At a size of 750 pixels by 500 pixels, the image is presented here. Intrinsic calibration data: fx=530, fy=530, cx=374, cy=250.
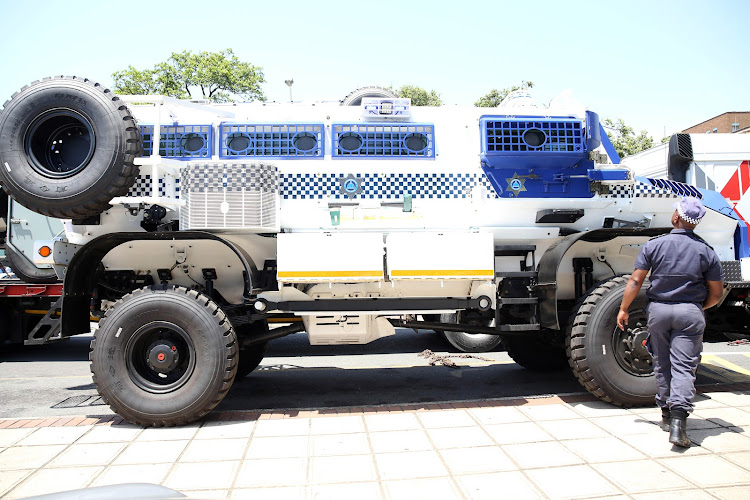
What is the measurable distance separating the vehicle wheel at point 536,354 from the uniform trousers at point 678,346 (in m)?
2.10

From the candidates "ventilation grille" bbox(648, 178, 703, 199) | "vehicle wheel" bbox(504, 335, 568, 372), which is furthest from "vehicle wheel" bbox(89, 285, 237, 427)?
"ventilation grille" bbox(648, 178, 703, 199)

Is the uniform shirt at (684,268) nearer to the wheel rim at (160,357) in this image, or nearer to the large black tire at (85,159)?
the wheel rim at (160,357)

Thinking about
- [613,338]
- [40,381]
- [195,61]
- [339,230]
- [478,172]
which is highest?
[195,61]

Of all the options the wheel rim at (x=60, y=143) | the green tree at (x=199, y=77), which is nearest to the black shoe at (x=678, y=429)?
the wheel rim at (x=60, y=143)

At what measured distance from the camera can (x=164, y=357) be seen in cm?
450

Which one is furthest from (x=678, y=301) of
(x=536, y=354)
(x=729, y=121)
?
(x=729, y=121)

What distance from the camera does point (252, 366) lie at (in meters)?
6.35

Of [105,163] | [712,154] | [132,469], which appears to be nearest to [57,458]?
[132,469]

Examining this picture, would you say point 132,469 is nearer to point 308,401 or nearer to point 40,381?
point 308,401

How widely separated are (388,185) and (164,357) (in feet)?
8.14

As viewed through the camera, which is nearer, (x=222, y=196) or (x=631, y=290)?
(x=631, y=290)

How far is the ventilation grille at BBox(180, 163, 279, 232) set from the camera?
449 centimetres

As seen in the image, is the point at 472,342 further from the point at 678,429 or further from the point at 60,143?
the point at 60,143

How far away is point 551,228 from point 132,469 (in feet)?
13.3
